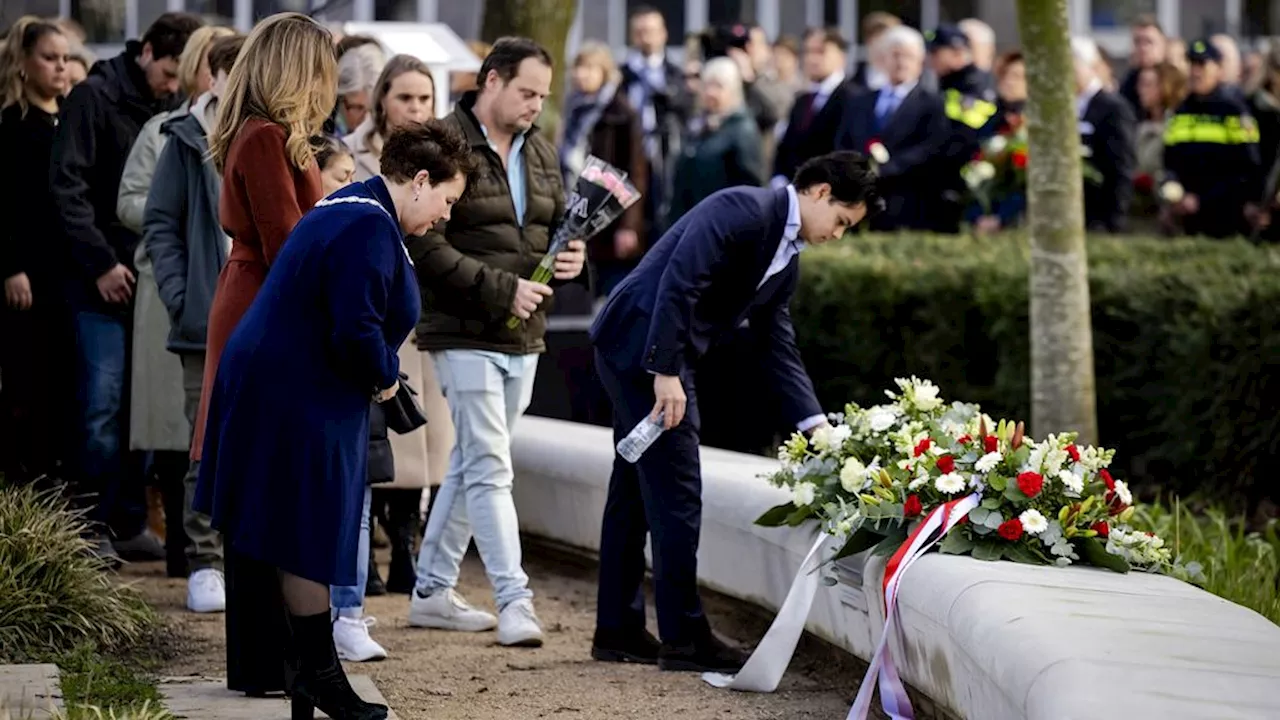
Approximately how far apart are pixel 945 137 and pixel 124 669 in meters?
7.69

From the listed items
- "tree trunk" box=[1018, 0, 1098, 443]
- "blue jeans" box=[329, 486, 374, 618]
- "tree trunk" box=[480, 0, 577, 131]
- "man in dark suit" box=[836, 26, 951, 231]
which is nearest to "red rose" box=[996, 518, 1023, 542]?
"blue jeans" box=[329, 486, 374, 618]

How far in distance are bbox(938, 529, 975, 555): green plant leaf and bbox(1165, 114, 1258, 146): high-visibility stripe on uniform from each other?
28.0 ft

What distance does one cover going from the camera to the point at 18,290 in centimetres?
873

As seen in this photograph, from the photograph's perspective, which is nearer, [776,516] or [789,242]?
[789,242]

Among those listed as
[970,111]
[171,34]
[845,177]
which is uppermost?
[171,34]

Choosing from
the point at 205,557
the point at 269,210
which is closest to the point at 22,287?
the point at 205,557

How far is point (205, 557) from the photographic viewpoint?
7.70 metres

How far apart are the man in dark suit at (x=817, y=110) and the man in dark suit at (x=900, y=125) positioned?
0.30m

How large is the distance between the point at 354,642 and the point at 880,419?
1727 millimetres

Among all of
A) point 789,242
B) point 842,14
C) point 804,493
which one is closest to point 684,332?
point 789,242

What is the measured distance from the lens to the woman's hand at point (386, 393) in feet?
19.1

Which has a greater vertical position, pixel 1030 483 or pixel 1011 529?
pixel 1030 483

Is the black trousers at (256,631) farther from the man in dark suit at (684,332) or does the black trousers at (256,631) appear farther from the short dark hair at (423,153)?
the man in dark suit at (684,332)

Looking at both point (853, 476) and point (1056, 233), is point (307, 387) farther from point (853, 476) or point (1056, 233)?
point (1056, 233)
